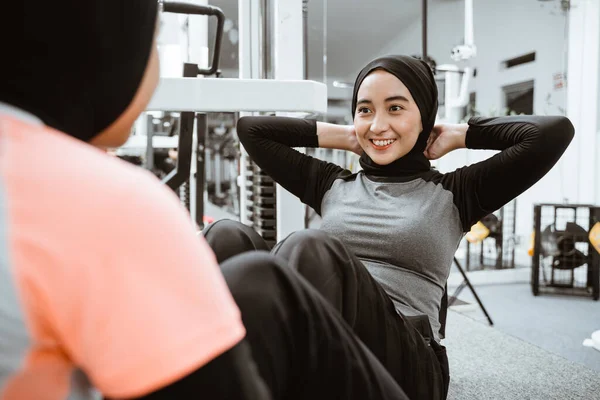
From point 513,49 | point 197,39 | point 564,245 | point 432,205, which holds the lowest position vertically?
point 564,245

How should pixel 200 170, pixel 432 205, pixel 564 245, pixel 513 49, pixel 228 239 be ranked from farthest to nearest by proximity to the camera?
1. pixel 513 49
2. pixel 564 245
3. pixel 200 170
4. pixel 432 205
5. pixel 228 239

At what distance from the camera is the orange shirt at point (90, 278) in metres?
0.32

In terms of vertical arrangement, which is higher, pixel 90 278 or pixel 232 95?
pixel 232 95

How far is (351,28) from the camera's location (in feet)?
11.5

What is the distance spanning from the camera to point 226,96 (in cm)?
106

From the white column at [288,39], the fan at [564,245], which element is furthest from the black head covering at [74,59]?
the fan at [564,245]

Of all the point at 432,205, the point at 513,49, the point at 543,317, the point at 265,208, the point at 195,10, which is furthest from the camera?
the point at 513,49

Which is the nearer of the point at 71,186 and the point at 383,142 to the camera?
the point at 71,186

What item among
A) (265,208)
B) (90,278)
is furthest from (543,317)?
(90,278)

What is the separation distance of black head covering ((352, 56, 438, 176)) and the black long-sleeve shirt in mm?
31

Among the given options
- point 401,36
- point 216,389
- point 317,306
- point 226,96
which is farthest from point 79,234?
point 401,36

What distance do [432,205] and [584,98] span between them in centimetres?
276

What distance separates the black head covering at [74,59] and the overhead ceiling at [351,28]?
8.70ft

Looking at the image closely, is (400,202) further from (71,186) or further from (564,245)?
(564,245)
